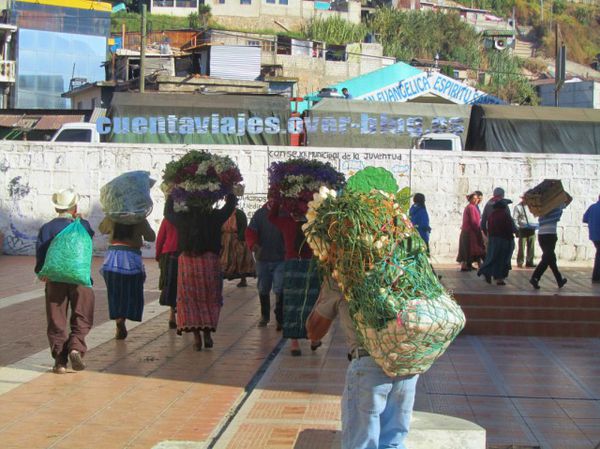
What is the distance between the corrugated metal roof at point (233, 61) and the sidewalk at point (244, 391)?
1467 inches

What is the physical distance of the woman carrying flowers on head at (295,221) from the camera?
9.70 meters

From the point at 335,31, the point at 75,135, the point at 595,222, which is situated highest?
the point at 335,31

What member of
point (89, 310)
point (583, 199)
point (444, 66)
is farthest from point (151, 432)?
point (444, 66)

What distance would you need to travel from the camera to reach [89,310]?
8859 mm

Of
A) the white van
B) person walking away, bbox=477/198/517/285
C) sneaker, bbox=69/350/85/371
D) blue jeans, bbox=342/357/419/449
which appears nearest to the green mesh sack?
sneaker, bbox=69/350/85/371

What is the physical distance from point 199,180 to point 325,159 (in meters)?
11.2

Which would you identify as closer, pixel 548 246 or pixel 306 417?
pixel 306 417

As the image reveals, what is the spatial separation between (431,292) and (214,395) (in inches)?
149

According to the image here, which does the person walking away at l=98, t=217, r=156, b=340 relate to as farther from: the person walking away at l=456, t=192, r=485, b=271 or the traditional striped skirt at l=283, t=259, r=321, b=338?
the person walking away at l=456, t=192, r=485, b=271

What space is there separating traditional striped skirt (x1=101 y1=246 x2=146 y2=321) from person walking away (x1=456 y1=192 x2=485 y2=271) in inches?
359

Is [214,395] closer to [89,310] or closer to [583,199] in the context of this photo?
[89,310]

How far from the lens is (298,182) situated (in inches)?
398

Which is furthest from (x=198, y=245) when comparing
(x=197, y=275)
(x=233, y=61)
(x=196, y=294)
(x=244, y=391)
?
(x=233, y=61)

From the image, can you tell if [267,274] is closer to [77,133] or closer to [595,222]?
[595,222]
